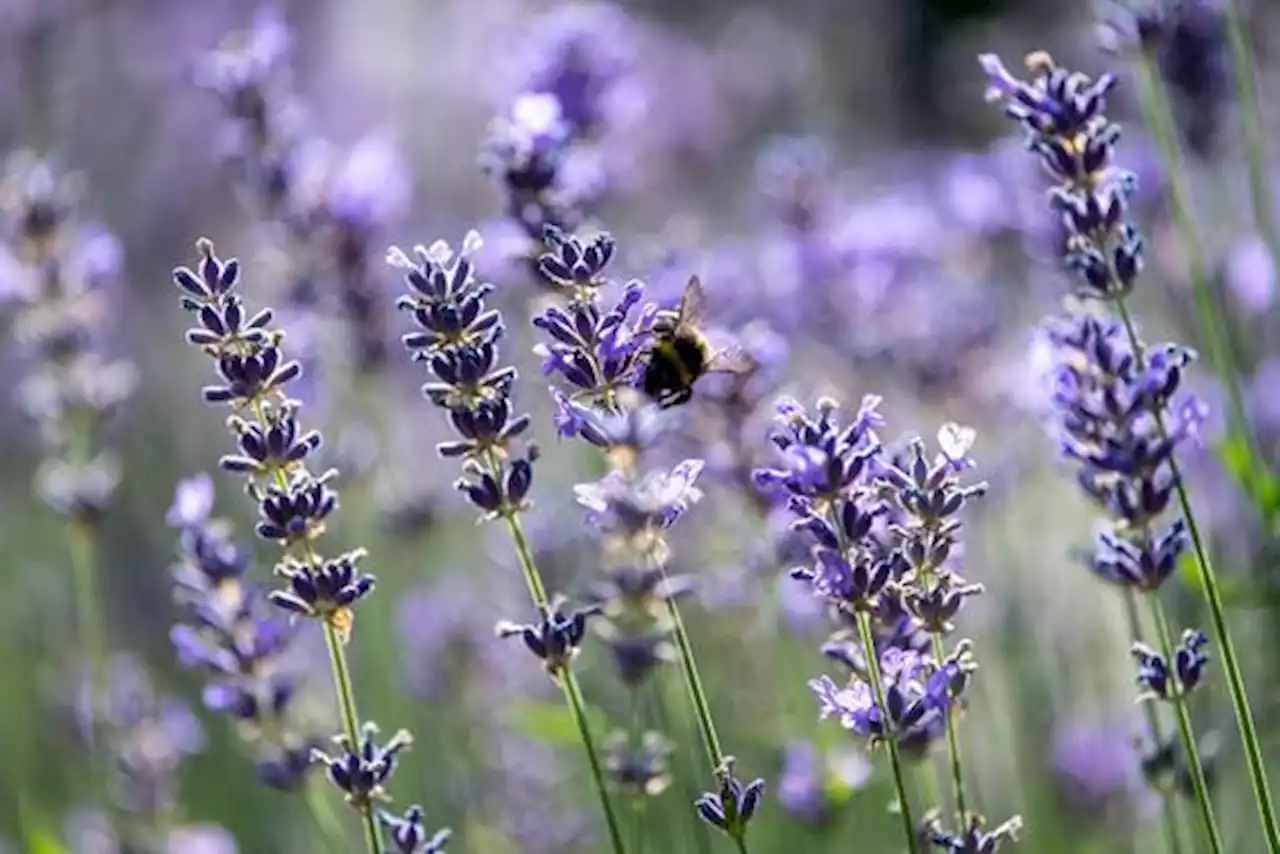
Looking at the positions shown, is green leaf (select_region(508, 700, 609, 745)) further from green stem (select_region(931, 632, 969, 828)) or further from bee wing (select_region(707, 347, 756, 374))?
green stem (select_region(931, 632, 969, 828))

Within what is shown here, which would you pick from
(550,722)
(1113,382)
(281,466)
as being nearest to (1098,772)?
(550,722)

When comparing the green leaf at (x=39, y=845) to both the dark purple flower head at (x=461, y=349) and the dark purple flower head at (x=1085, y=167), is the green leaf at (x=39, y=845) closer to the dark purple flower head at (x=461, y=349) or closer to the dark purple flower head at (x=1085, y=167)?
the dark purple flower head at (x=461, y=349)

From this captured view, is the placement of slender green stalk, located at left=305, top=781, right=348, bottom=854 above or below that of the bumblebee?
below

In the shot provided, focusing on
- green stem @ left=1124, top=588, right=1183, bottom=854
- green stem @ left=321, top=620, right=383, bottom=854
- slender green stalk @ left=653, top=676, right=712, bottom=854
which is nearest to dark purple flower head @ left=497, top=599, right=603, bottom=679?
green stem @ left=321, top=620, right=383, bottom=854

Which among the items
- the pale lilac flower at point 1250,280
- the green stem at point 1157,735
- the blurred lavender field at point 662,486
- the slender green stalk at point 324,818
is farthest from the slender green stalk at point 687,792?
the pale lilac flower at point 1250,280

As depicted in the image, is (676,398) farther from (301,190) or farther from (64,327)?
(64,327)

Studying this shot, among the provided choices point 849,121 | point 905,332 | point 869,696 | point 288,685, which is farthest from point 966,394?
point 849,121
